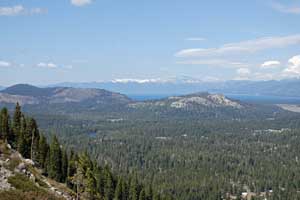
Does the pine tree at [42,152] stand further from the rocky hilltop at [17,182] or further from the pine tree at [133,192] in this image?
the rocky hilltop at [17,182]

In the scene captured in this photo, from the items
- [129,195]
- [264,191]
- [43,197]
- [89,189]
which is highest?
[43,197]

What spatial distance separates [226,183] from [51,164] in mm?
110505

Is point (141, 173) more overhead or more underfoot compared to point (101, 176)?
more underfoot

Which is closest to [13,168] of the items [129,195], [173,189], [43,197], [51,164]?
[43,197]

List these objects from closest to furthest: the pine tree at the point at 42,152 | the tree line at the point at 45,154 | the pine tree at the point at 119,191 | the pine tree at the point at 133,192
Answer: the tree line at the point at 45,154 < the pine tree at the point at 42,152 < the pine tree at the point at 119,191 < the pine tree at the point at 133,192

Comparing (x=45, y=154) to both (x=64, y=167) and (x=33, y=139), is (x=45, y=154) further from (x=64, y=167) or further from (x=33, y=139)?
(x=64, y=167)

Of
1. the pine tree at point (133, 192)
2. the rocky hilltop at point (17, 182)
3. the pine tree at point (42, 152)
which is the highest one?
the rocky hilltop at point (17, 182)

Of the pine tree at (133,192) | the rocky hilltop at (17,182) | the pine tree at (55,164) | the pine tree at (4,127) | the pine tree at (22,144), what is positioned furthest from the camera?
the pine tree at (133,192)

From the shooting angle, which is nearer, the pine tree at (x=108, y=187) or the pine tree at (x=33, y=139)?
the pine tree at (x=33, y=139)

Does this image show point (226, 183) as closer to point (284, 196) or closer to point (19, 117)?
point (284, 196)

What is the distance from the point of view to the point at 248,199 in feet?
534

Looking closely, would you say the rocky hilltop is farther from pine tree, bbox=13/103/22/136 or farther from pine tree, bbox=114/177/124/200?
pine tree, bbox=114/177/124/200

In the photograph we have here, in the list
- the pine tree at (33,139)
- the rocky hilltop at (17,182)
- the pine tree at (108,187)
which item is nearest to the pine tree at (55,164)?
the pine tree at (33,139)

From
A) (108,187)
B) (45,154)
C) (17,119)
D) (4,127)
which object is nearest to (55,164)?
(45,154)
